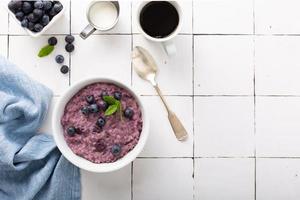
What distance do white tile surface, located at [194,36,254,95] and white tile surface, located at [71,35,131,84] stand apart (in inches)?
6.1

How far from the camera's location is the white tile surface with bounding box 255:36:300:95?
1.06 meters

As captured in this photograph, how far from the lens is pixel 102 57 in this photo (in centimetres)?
104

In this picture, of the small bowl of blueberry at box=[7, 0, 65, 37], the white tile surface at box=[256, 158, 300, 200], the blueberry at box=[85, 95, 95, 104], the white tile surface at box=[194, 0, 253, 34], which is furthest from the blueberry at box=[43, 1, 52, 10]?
the white tile surface at box=[256, 158, 300, 200]

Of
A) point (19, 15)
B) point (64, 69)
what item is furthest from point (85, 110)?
point (19, 15)

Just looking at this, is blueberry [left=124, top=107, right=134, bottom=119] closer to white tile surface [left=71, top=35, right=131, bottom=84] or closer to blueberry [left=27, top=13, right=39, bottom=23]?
white tile surface [left=71, top=35, right=131, bottom=84]

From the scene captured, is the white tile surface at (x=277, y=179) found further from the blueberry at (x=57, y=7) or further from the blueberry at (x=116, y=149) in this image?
the blueberry at (x=57, y=7)

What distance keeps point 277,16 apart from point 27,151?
601 mm

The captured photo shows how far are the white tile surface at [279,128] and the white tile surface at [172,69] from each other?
0.57 ft

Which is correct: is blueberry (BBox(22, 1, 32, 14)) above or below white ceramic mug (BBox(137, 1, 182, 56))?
above

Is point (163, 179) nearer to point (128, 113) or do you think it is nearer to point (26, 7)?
point (128, 113)

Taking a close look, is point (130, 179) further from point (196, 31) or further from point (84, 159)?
point (196, 31)

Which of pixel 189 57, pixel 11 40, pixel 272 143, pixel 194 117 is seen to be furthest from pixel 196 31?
pixel 11 40

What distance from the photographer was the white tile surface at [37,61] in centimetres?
104

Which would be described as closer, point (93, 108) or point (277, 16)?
point (93, 108)
